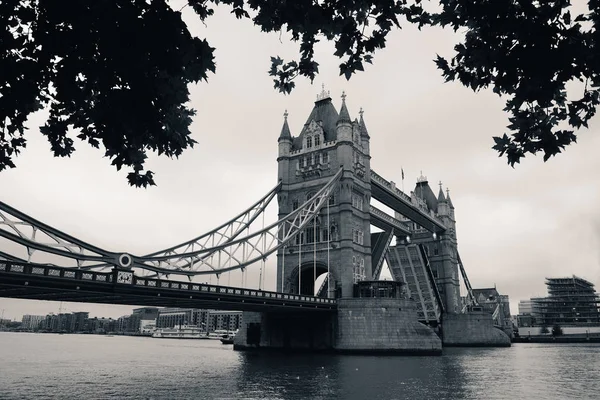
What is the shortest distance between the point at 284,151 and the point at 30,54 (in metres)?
60.4

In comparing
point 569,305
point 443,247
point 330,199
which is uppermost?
point 330,199

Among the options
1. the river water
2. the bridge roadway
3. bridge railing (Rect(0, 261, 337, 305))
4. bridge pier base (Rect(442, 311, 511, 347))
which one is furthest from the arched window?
bridge pier base (Rect(442, 311, 511, 347))

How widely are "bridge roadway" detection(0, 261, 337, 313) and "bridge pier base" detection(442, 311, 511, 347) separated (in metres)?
42.9

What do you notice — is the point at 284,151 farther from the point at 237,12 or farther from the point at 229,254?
the point at 237,12

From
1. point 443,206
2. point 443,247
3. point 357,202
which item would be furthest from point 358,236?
point 443,206

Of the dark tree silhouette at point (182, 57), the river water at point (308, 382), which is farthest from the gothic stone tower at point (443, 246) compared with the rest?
the dark tree silhouette at point (182, 57)

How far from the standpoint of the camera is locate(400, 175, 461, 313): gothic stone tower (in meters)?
94.1

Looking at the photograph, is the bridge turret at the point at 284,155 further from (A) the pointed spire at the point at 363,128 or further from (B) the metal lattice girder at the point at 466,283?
(B) the metal lattice girder at the point at 466,283

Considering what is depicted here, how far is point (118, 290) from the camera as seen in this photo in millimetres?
33969

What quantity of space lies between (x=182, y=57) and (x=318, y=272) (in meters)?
61.9

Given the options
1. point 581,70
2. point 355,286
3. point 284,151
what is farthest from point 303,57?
point 284,151

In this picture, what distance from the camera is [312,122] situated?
66.6m

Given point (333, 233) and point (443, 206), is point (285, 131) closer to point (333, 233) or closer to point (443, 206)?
point (333, 233)

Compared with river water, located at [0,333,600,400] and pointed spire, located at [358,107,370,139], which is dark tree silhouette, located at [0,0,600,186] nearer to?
river water, located at [0,333,600,400]
